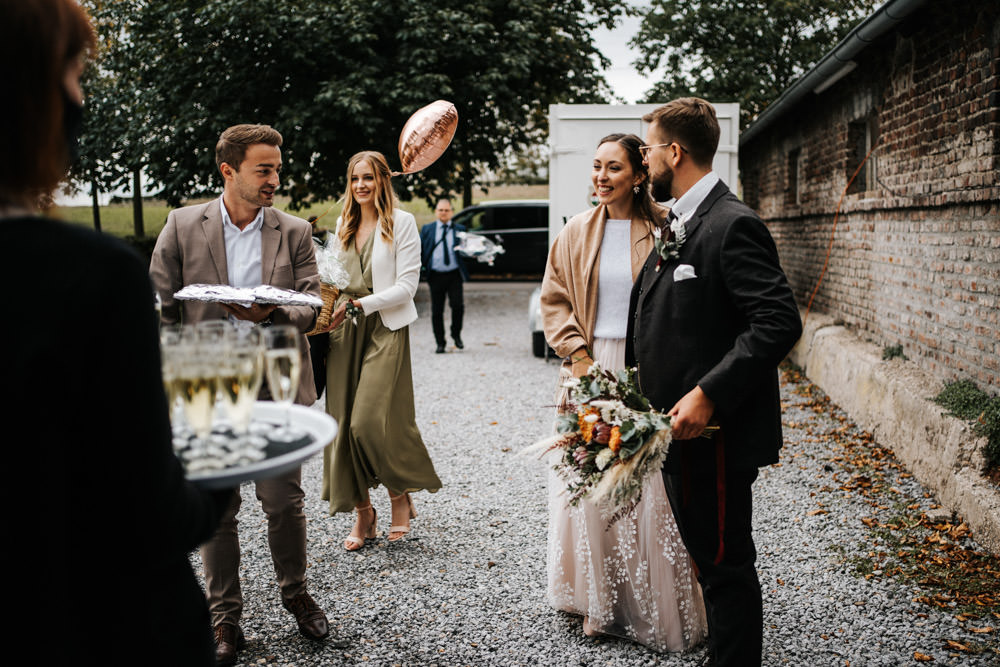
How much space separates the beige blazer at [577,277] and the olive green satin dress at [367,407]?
134 centimetres

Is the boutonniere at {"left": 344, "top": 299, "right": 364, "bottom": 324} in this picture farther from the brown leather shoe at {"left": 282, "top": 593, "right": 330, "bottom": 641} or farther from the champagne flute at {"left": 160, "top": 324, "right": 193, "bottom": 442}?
the champagne flute at {"left": 160, "top": 324, "right": 193, "bottom": 442}

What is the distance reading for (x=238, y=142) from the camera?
3582 millimetres

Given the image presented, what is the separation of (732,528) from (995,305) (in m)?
3.61

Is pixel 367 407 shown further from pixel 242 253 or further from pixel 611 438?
pixel 611 438

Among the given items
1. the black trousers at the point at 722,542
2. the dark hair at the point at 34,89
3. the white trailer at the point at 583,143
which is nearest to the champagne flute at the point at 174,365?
the dark hair at the point at 34,89

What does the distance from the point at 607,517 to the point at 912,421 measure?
3485mm

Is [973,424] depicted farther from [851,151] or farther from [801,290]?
[801,290]

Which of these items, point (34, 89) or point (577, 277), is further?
point (577, 277)

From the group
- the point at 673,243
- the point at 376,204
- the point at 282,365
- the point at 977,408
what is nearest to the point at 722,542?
the point at 673,243

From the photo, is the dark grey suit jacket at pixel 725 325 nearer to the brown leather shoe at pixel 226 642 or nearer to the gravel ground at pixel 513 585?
the gravel ground at pixel 513 585

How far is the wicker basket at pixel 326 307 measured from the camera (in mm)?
4533

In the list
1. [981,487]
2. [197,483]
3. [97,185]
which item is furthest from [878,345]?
[97,185]

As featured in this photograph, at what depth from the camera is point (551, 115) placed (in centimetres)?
1104

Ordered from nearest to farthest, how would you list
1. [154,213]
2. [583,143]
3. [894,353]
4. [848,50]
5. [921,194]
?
[921,194] → [894,353] → [848,50] → [583,143] → [154,213]
